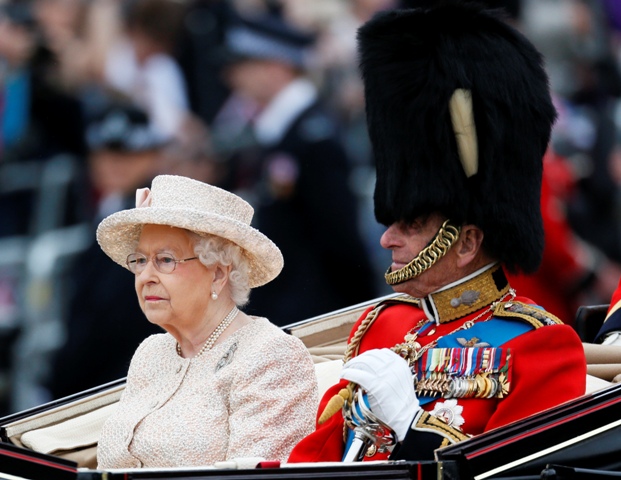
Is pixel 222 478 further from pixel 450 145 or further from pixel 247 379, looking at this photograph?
pixel 450 145

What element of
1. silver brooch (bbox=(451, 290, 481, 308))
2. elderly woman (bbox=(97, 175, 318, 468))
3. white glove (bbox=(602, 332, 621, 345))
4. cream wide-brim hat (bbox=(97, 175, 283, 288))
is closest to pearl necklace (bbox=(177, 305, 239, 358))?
elderly woman (bbox=(97, 175, 318, 468))

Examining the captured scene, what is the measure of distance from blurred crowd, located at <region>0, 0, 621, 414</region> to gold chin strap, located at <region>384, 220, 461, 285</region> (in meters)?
3.07

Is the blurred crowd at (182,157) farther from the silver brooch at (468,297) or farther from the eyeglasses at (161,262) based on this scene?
the silver brooch at (468,297)

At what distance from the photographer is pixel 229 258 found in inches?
142

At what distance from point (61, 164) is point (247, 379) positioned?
335cm

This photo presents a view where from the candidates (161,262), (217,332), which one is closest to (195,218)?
(161,262)

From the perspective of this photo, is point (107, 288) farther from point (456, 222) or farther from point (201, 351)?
point (456, 222)

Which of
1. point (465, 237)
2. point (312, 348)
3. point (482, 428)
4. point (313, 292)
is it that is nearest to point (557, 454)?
point (482, 428)

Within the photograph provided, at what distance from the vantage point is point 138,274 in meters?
3.59

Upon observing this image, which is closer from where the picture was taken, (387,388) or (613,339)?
(387,388)

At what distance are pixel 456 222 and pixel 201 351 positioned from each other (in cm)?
82

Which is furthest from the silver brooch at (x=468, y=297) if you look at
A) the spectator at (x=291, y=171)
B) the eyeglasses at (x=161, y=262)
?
the spectator at (x=291, y=171)

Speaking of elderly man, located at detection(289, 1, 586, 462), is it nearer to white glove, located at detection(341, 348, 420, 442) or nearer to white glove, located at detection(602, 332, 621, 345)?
white glove, located at detection(341, 348, 420, 442)

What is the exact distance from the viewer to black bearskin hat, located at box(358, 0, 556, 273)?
3.15 metres
